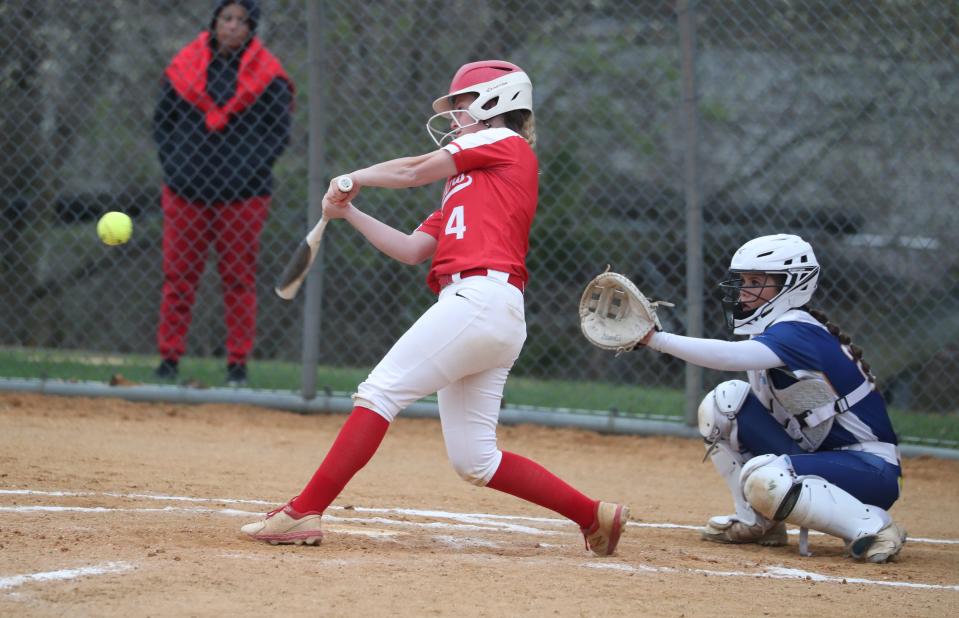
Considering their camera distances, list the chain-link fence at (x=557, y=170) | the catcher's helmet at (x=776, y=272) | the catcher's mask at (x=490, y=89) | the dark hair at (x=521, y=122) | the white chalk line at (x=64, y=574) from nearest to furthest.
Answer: the white chalk line at (x=64, y=574) < the catcher's mask at (x=490, y=89) < the dark hair at (x=521, y=122) < the catcher's helmet at (x=776, y=272) < the chain-link fence at (x=557, y=170)

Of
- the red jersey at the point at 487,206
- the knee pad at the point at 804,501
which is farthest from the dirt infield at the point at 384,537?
the red jersey at the point at 487,206

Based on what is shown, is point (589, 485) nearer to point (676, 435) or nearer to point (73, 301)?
point (676, 435)

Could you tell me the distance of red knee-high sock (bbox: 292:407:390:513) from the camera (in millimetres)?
3951

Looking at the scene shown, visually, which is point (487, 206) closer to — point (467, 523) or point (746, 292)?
point (746, 292)

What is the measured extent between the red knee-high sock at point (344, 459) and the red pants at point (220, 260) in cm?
366

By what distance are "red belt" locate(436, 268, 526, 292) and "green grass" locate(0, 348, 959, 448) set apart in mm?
3349

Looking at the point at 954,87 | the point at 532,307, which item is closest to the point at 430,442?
the point at 532,307

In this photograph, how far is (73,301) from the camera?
8594 millimetres

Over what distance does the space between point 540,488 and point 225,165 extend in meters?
4.04

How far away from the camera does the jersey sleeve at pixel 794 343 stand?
4.40m

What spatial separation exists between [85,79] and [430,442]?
375 centimetres

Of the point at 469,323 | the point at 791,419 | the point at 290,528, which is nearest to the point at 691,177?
the point at 791,419

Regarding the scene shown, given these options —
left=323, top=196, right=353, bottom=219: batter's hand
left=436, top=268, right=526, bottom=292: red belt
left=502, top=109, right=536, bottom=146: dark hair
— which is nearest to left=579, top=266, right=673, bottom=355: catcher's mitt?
left=436, top=268, right=526, bottom=292: red belt

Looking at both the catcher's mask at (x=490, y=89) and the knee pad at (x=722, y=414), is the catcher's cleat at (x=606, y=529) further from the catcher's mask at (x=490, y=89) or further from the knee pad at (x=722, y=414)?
the catcher's mask at (x=490, y=89)
